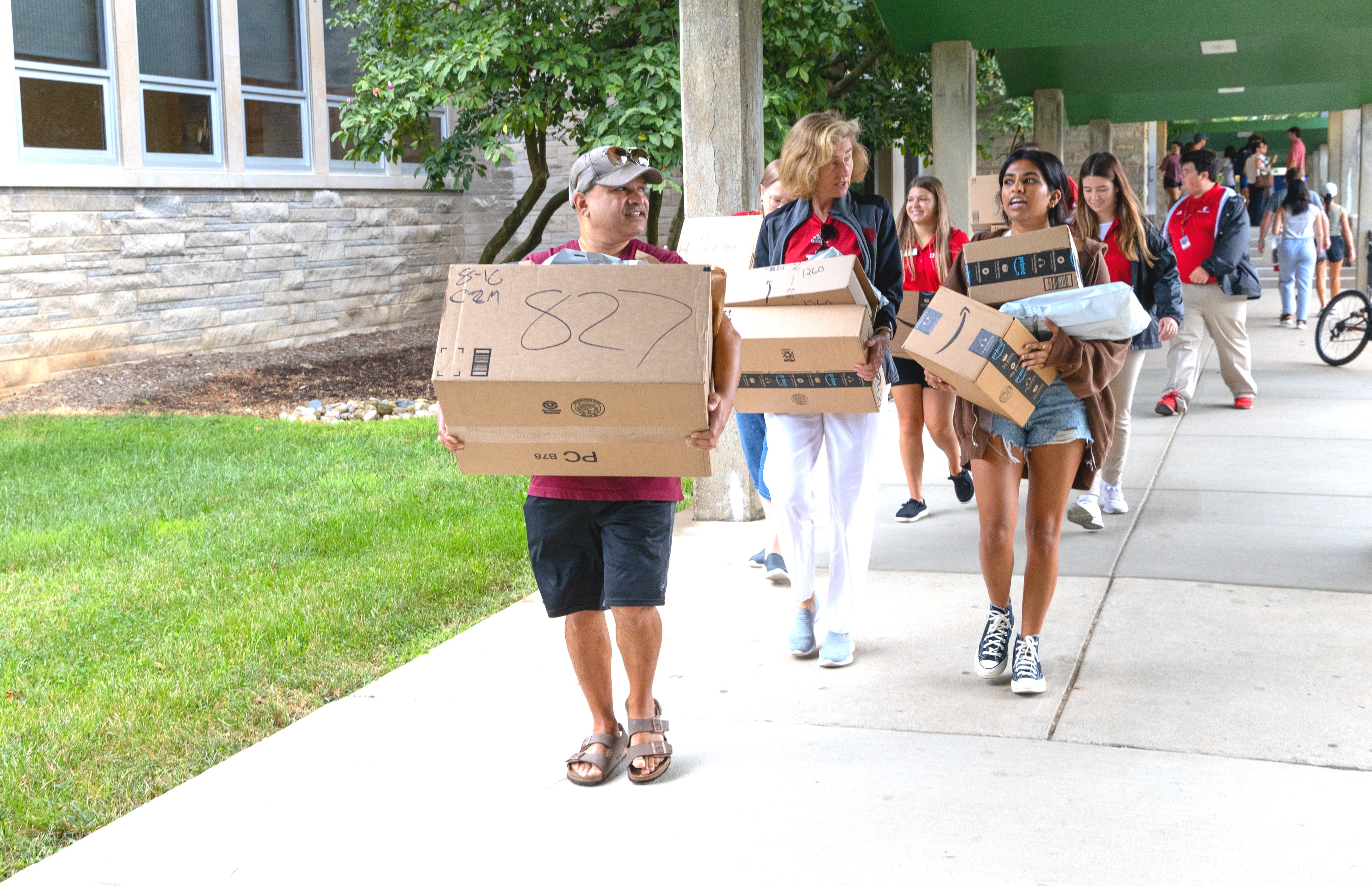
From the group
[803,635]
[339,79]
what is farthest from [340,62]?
[803,635]

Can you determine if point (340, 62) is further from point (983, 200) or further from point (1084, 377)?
point (1084, 377)

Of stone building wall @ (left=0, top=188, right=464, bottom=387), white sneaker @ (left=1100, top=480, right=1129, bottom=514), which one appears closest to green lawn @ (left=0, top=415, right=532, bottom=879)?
stone building wall @ (left=0, top=188, right=464, bottom=387)

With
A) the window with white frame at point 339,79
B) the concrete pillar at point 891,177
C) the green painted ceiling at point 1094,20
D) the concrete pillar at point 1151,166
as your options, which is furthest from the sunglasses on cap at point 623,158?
the concrete pillar at point 1151,166

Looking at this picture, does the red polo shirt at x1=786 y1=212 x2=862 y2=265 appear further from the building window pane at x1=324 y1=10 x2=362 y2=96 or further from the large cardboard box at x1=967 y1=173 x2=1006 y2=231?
the building window pane at x1=324 y1=10 x2=362 y2=96

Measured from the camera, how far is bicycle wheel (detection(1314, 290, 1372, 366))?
11938 mm

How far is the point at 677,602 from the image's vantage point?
539 cm

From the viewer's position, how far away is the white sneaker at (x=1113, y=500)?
6.73m

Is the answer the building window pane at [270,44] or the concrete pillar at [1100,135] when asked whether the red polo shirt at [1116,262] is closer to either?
the building window pane at [270,44]

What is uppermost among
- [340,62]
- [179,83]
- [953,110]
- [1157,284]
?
[340,62]

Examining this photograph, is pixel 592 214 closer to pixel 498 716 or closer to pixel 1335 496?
pixel 498 716

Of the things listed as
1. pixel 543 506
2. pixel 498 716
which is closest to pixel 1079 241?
pixel 543 506

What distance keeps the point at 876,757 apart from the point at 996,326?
52.5 inches

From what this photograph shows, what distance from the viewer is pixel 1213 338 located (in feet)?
32.7

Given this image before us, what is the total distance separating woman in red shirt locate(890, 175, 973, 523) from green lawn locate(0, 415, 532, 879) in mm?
2067
